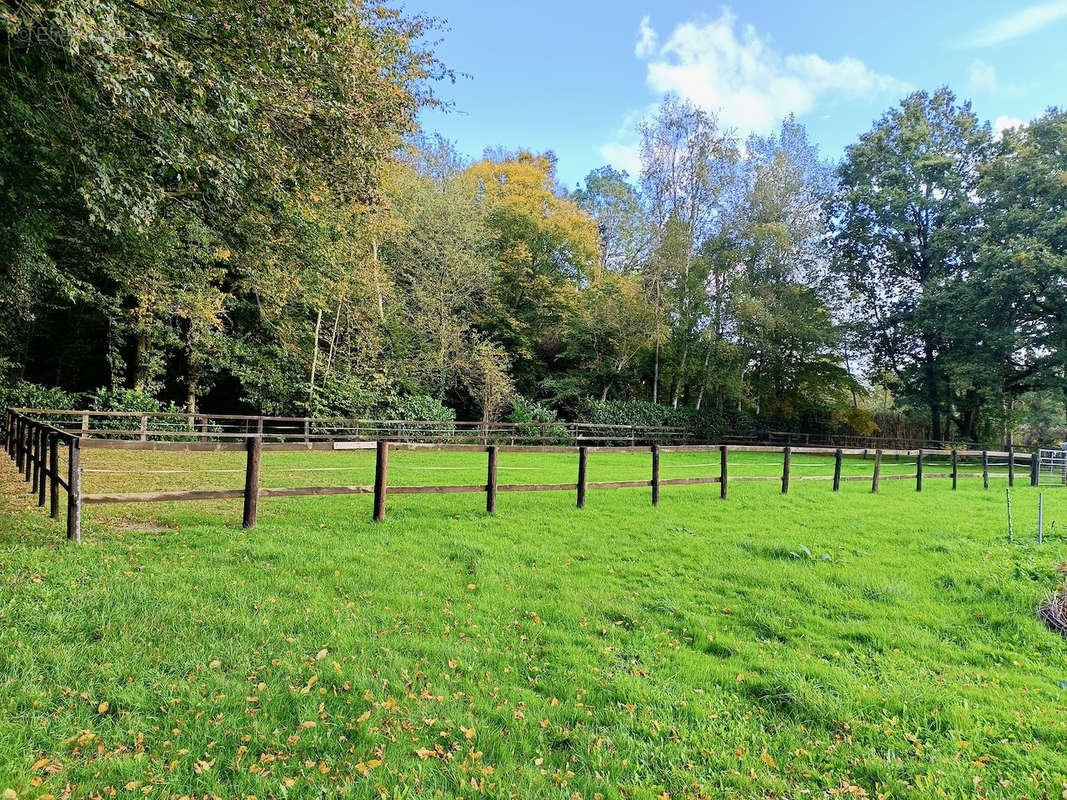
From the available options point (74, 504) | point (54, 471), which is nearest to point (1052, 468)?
point (74, 504)

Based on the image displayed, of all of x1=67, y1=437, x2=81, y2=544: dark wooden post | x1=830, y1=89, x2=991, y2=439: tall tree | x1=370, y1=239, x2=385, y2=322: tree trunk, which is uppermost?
x1=830, y1=89, x2=991, y2=439: tall tree

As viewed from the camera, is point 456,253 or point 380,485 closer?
point 380,485

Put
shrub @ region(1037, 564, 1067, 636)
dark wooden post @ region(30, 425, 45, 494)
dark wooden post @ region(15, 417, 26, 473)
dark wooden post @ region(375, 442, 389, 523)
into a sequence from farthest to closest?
1. dark wooden post @ region(15, 417, 26, 473)
2. dark wooden post @ region(30, 425, 45, 494)
3. dark wooden post @ region(375, 442, 389, 523)
4. shrub @ region(1037, 564, 1067, 636)

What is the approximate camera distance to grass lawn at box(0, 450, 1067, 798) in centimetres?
246

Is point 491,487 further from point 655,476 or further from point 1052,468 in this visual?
point 1052,468

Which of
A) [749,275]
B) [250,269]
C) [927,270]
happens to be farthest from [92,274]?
[927,270]

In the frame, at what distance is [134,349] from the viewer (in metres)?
18.1

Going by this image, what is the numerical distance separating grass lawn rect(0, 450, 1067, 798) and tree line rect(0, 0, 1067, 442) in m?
3.90

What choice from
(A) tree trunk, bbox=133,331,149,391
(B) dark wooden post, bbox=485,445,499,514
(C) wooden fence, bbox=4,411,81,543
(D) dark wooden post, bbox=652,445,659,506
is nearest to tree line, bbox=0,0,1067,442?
(A) tree trunk, bbox=133,331,149,391

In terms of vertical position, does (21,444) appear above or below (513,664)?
above

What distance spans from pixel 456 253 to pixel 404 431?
772cm

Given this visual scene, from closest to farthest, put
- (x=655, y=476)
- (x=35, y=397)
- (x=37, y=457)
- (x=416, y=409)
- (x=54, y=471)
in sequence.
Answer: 1. (x=54, y=471)
2. (x=37, y=457)
3. (x=655, y=476)
4. (x=35, y=397)
5. (x=416, y=409)

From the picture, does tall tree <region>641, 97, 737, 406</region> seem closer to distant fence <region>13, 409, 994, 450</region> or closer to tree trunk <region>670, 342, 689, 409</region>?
tree trunk <region>670, 342, 689, 409</region>

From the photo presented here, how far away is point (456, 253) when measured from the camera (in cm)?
2227
